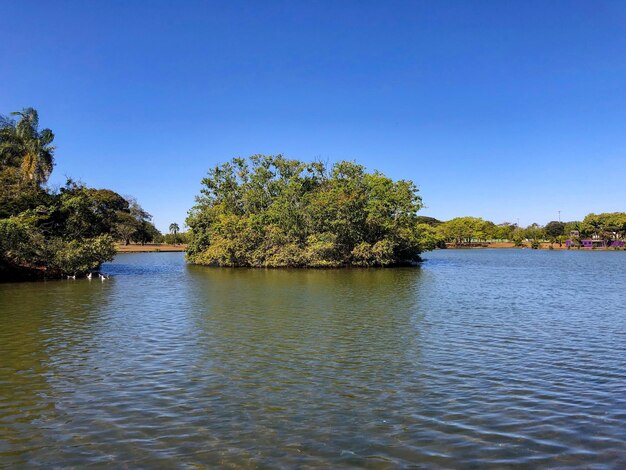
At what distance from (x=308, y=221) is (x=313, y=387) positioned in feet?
154

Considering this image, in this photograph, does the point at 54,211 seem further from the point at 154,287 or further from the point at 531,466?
the point at 531,466

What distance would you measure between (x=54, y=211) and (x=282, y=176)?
30.4 metres

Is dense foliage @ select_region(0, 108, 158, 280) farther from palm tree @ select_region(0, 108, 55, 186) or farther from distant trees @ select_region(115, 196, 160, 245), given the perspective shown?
distant trees @ select_region(115, 196, 160, 245)

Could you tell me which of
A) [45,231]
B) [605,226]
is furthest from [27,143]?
[605,226]

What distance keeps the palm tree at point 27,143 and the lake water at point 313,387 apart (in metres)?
41.6

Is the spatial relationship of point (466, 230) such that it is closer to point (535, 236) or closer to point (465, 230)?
point (465, 230)

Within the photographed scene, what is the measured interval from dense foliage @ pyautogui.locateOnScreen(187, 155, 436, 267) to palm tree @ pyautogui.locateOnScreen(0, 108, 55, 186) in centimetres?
1893

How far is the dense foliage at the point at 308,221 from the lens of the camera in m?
56.2

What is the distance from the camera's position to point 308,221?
57531 millimetres

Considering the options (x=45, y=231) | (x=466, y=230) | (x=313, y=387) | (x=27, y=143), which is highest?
(x=27, y=143)

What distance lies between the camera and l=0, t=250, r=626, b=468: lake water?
743 centimetres

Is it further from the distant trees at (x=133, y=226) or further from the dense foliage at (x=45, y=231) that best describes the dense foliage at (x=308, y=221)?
the distant trees at (x=133, y=226)

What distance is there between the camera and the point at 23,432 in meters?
8.23

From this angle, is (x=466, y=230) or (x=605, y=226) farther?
(x=466, y=230)
